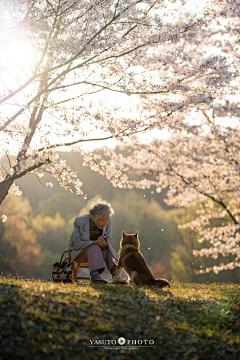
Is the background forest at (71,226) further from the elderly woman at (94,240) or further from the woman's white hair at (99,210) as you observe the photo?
the woman's white hair at (99,210)

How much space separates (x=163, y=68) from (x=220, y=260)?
66.3 ft

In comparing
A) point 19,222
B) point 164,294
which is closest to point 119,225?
point 19,222

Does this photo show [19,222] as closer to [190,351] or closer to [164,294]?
[164,294]

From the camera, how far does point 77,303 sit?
6.05 m

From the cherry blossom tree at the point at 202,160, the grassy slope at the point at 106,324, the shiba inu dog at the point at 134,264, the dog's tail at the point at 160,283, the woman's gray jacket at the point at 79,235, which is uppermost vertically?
the cherry blossom tree at the point at 202,160

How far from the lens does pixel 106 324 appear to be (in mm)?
5414

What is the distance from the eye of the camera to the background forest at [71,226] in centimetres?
3181

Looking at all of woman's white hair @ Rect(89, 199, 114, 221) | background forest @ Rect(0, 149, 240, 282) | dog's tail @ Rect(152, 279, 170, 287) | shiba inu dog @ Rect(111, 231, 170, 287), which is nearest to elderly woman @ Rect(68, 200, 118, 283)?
woman's white hair @ Rect(89, 199, 114, 221)

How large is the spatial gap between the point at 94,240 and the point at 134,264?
125 cm

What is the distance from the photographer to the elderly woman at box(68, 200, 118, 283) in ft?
27.4

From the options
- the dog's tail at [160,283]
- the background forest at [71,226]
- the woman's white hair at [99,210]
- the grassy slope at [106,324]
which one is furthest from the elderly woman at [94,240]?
the background forest at [71,226]

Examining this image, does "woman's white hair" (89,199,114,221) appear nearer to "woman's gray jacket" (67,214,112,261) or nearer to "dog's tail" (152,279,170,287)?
"woman's gray jacket" (67,214,112,261)

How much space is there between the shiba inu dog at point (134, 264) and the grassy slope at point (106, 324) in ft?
2.62

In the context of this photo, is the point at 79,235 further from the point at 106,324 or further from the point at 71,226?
the point at 71,226
